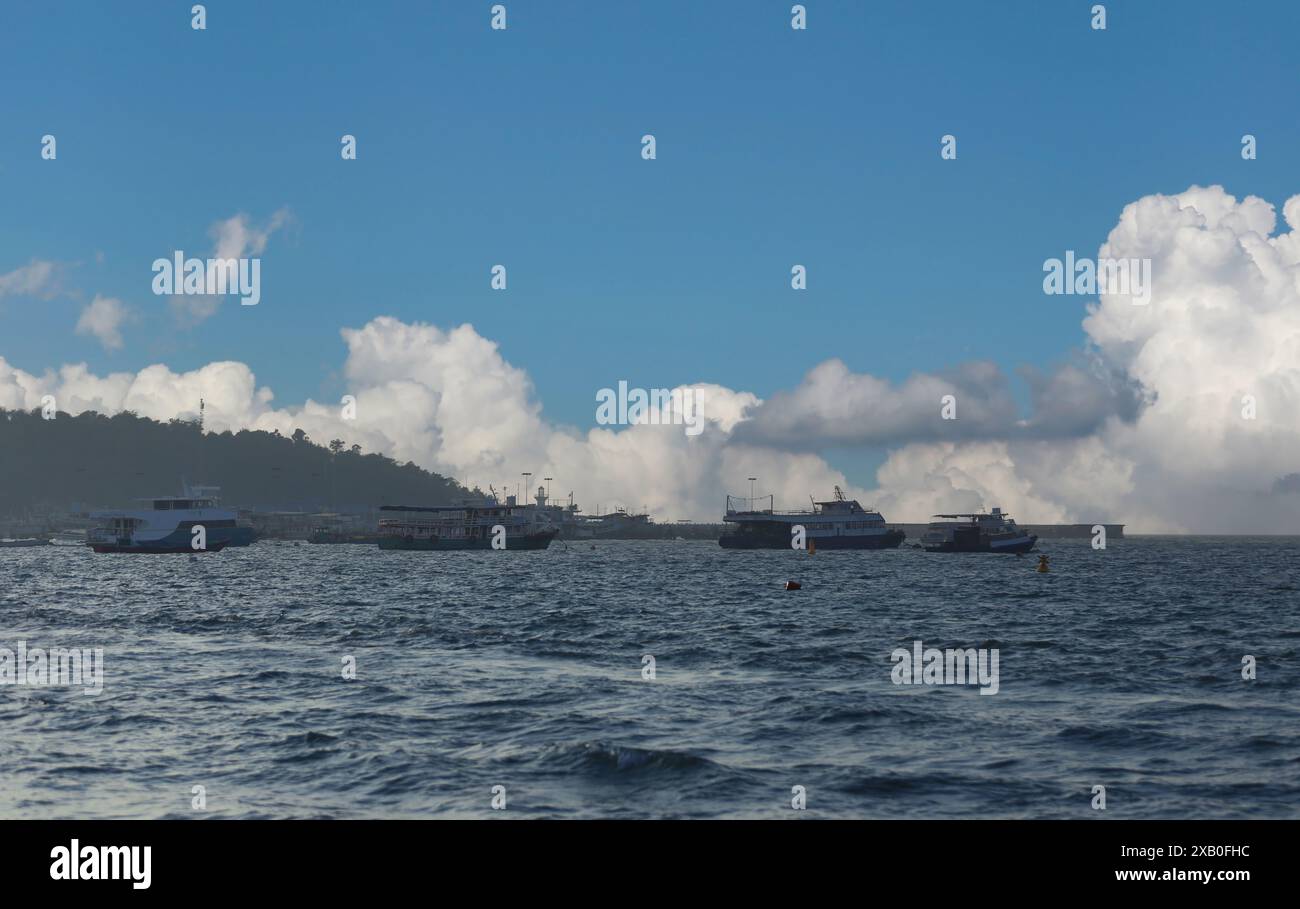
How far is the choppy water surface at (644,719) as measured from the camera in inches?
754

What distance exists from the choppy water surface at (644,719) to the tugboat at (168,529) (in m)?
129

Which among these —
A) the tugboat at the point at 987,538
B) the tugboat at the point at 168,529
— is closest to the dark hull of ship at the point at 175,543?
the tugboat at the point at 168,529

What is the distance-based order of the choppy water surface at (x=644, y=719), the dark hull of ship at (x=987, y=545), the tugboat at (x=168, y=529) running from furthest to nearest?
the dark hull of ship at (x=987, y=545) → the tugboat at (x=168, y=529) → the choppy water surface at (x=644, y=719)

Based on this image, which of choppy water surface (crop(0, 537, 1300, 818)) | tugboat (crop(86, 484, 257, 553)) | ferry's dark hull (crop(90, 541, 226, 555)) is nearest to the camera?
choppy water surface (crop(0, 537, 1300, 818))

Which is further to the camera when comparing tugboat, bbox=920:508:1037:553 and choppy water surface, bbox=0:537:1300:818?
tugboat, bbox=920:508:1037:553

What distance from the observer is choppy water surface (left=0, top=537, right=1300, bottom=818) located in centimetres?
1916

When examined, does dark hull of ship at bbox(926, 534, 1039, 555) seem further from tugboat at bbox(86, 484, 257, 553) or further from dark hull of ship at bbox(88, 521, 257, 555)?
dark hull of ship at bbox(88, 521, 257, 555)

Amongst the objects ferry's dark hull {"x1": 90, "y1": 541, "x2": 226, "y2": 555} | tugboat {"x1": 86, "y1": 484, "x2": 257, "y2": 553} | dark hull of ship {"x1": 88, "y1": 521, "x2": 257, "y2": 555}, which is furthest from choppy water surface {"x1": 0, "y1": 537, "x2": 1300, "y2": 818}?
ferry's dark hull {"x1": 90, "y1": 541, "x2": 226, "y2": 555}

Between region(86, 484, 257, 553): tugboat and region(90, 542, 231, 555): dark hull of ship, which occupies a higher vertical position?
region(86, 484, 257, 553): tugboat

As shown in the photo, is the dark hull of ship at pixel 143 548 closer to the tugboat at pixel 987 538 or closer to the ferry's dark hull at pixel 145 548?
the ferry's dark hull at pixel 145 548

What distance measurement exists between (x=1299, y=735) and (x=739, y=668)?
16.0 metres

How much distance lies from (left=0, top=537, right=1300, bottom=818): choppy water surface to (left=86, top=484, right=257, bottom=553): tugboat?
12869cm
